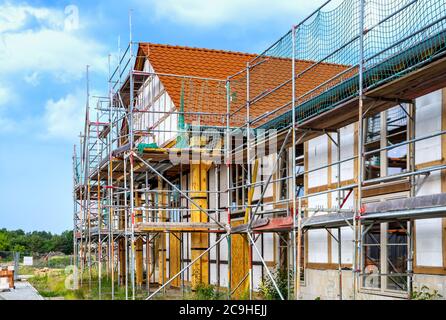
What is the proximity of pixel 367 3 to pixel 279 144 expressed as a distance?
5.41 meters

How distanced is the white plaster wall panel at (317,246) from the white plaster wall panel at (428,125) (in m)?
3.55

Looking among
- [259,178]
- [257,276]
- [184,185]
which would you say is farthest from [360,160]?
[184,185]

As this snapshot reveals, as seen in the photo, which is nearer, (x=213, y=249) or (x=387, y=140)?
(x=387, y=140)

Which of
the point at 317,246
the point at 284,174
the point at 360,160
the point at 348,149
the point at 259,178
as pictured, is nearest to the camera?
the point at 360,160

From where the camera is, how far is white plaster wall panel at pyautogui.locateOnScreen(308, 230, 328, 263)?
14.5 metres

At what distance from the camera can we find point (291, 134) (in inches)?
571

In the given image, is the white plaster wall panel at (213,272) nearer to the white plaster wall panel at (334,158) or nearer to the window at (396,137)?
the white plaster wall panel at (334,158)

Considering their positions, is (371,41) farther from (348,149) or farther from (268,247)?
(268,247)

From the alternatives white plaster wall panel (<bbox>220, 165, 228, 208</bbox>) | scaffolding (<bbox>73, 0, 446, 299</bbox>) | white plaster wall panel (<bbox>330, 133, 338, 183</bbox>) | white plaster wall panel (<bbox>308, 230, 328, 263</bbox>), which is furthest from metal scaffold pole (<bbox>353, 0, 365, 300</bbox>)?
white plaster wall panel (<bbox>220, 165, 228, 208</bbox>)

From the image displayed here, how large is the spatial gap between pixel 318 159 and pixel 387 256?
11.3ft

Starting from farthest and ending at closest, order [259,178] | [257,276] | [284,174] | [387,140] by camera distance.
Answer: [259,178] < [257,276] < [284,174] < [387,140]

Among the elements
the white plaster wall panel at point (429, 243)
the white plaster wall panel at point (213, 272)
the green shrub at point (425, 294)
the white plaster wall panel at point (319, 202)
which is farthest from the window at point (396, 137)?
the white plaster wall panel at point (213, 272)

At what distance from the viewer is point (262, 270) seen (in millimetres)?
17188
